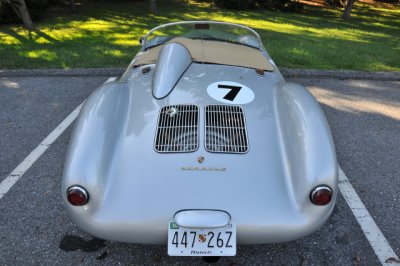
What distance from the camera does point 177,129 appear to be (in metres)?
2.38

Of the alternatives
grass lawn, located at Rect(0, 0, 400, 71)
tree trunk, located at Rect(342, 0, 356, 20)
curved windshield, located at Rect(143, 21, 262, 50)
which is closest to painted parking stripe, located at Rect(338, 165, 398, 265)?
curved windshield, located at Rect(143, 21, 262, 50)

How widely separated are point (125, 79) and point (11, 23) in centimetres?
916

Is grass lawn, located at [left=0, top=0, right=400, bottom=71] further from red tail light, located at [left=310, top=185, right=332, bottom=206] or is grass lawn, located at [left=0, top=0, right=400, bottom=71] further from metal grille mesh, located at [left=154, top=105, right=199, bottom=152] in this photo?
red tail light, located at [left=310, top=185, right=332, bottom=206]

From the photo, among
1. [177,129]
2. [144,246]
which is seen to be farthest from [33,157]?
[177,129]

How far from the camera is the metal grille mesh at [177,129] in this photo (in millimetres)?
2258

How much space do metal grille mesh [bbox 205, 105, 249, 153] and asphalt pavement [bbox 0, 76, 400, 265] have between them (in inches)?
27.4

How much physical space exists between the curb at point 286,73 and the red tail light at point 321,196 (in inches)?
154

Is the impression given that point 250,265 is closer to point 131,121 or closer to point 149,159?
point 149,159

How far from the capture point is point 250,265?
2.25 meters

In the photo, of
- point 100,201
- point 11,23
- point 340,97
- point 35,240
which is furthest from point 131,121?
point 11,23

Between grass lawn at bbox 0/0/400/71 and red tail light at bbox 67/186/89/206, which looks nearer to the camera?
red tail light at bbox 67/186/89/206

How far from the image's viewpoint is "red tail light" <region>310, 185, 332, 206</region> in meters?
1.96

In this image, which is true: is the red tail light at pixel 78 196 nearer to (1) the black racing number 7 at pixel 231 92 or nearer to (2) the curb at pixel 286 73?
(1) the black racing number 7 at pixel 231 92

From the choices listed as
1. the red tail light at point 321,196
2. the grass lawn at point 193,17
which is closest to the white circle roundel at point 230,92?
the red tail light at point 321,196
